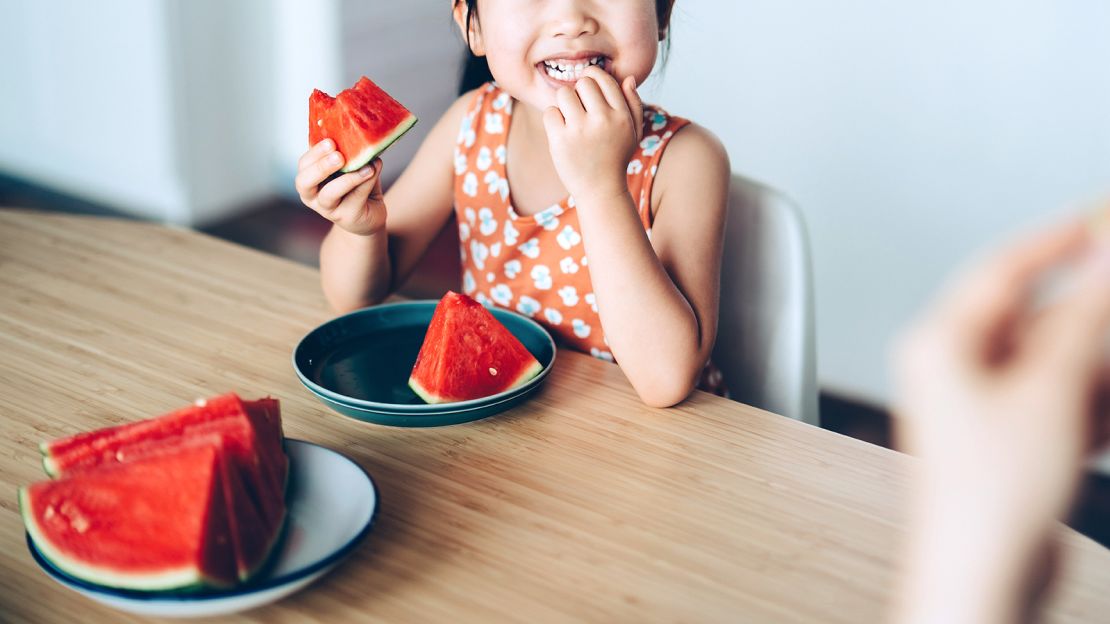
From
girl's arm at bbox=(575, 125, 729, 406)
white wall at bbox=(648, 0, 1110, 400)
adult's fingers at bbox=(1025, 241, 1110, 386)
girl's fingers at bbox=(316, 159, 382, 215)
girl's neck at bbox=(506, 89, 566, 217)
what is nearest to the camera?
adult's fingers at bbox=(1025, 241, 1110, 386)

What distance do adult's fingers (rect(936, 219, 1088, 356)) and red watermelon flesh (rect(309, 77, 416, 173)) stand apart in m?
0.88

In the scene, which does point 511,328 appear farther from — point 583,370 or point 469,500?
point 469,500

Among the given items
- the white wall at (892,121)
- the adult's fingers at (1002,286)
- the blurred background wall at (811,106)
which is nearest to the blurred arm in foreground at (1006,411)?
the adult's fingers at (1002,286)

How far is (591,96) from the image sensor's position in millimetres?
1206

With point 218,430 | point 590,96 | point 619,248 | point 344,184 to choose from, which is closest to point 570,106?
point 590,96

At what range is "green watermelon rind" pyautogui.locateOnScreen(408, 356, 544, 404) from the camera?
107cm

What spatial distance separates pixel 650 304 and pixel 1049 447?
2.58ft

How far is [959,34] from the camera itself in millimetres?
2539

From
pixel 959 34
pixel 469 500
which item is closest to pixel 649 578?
pixel 469 500

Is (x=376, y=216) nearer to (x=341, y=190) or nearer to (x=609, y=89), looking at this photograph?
(x=341, y=190)

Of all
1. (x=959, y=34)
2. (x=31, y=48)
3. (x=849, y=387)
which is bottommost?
(x=849, y=387)

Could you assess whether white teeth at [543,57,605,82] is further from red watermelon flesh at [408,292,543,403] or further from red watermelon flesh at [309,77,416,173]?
red watermelon flesh at [408,292,543,403]

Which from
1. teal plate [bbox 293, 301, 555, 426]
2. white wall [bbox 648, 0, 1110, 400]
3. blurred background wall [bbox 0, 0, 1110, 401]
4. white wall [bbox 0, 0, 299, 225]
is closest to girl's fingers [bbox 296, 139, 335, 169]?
teal plate [bbox 293, 301, 555, 426]

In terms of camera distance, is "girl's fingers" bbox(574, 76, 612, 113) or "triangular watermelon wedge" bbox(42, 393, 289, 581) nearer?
"triangular watermelon wedge" bbox(42, 393, 289, 581)
